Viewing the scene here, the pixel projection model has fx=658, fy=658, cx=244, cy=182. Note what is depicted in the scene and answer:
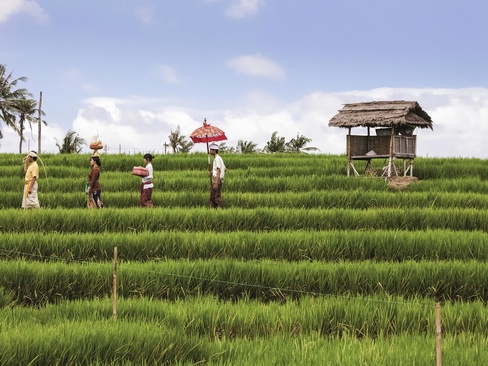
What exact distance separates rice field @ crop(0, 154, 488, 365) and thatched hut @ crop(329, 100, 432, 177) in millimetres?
2826

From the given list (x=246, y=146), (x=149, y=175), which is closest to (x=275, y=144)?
(x=246, y=146)

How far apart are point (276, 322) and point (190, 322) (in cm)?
74

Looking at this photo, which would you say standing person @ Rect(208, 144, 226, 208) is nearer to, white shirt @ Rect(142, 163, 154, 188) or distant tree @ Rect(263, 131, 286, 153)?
white shirt @ Rect(142, 163, 154, 188)

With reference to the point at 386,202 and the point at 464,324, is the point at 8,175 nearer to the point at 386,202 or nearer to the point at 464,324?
the point at 386,202

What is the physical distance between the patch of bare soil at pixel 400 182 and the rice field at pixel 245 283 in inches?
55.9

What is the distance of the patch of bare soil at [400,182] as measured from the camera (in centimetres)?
1568

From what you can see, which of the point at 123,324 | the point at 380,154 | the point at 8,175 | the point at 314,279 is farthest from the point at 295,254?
the point at 8,175

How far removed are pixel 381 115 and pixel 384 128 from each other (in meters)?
0.45

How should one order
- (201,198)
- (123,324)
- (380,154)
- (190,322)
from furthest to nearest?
(380,154), (201,198), (190,322), (123,324)

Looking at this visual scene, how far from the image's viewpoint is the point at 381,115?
16766 millimetres

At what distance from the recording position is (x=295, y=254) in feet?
29.4

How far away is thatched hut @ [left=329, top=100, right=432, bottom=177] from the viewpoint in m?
16.7

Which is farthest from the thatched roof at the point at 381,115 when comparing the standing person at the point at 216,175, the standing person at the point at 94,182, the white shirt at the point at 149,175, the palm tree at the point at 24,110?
the palm tree at the point at 24,110

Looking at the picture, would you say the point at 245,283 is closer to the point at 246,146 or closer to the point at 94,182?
the point at 94,182
